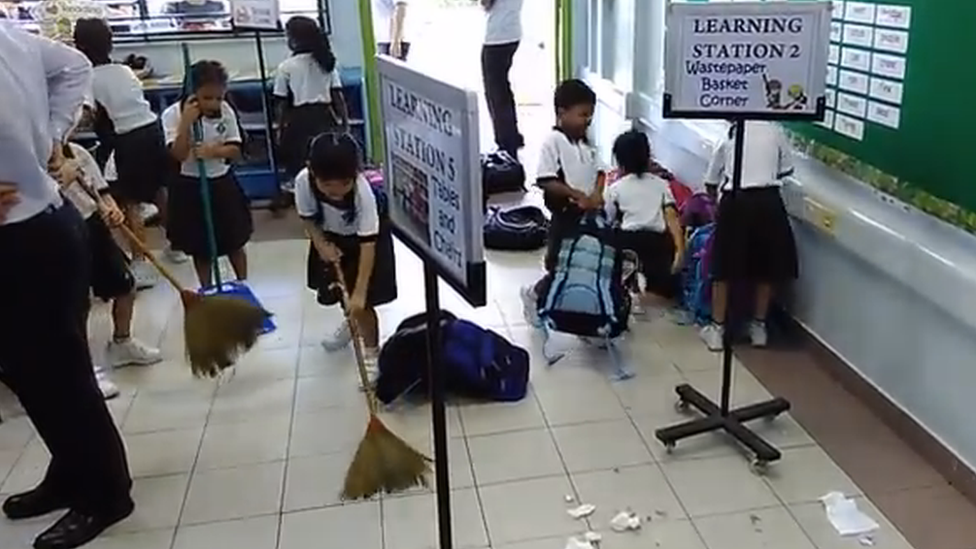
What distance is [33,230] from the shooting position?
Result: 221 cm

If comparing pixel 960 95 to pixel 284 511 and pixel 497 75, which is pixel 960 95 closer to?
pixel 284 511

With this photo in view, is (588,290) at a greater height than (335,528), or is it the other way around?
(588,290)

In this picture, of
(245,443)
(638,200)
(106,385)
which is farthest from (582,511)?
(106,385)

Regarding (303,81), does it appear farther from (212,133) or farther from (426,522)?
(426,522)

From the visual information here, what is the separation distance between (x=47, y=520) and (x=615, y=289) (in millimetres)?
1906

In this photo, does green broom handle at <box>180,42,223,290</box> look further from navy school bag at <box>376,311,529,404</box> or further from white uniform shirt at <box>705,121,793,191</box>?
white uniform shirt at <box>705,121,793,191</box>

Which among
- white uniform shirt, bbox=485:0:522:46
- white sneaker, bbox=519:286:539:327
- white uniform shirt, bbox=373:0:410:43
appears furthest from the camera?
white uniform shirt, bbox=373:0:410:43

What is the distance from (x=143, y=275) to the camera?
439cm

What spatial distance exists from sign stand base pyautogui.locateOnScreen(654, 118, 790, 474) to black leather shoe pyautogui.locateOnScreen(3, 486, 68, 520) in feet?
5.64

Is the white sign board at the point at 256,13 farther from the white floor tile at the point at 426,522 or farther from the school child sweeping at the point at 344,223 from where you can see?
the white floor tile at the point at 426,522

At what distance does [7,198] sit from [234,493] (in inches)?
40.3

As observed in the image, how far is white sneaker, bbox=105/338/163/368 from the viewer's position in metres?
3.53

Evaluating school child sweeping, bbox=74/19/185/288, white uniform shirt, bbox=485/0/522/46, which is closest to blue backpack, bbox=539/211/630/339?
school child sweeping, bbox=74/19/185/288

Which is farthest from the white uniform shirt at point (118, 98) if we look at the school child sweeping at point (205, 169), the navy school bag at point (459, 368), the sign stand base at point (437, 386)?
the sign stand base at point (437, 386)
